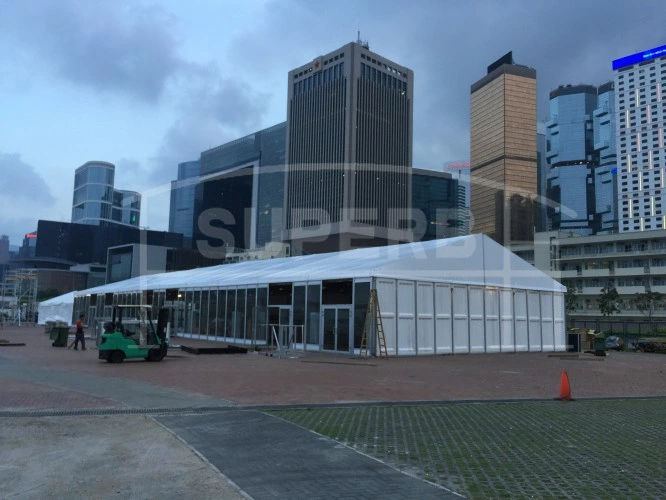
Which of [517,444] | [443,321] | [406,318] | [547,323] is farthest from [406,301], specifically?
[517,444]

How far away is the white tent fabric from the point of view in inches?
2069

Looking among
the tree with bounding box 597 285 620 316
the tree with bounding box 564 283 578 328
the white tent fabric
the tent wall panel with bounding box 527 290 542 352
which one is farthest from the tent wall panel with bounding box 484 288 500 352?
the tree with bounding box 564 283 578 328

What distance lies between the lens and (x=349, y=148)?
5482 inches

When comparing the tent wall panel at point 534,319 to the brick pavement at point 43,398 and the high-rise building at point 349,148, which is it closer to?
the brick pavement at point 43,398

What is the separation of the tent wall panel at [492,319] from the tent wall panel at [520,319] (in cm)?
141

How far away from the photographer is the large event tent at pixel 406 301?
22719 mm

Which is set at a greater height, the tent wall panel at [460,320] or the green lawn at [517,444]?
the tent wall panel at [460,320]

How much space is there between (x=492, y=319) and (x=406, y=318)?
19.2 feet

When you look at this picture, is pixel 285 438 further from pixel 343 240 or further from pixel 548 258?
pixel 343 240

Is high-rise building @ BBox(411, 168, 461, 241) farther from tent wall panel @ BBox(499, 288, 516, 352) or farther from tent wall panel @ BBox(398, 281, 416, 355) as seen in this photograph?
tent wall panel @ BBox(398, 281, 416, 355)

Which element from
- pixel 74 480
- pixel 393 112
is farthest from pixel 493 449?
pixel 393 112

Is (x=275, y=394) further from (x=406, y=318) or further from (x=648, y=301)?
(x=648, y=301)

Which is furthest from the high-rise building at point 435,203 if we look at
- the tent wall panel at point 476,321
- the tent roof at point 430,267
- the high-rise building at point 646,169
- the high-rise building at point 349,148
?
the tent wall panel at point 476,321

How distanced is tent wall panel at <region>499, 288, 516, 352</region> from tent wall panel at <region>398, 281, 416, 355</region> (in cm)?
605
